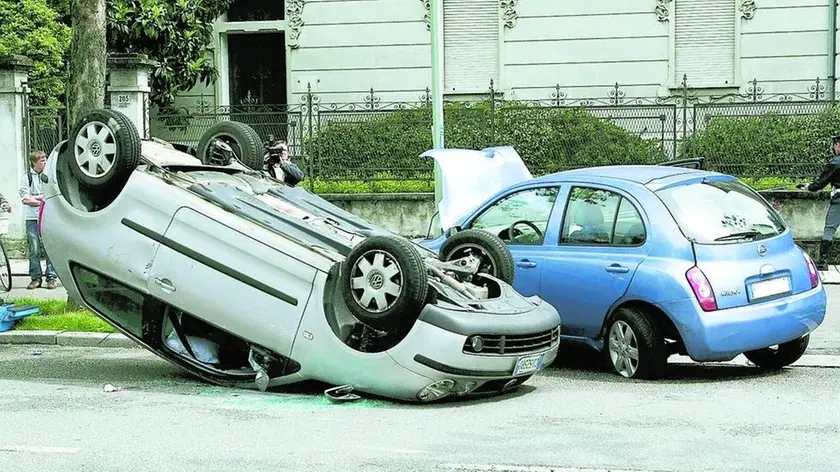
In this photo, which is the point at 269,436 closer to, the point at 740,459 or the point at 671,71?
the point at 740,459

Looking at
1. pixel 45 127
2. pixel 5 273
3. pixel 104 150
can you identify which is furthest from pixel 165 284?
pixel 45 127

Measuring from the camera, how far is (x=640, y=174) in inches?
386

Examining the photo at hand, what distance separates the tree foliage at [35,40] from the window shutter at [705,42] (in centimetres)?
1140

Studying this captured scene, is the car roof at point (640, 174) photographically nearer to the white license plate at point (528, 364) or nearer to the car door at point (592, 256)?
the car door at point (592, 256)

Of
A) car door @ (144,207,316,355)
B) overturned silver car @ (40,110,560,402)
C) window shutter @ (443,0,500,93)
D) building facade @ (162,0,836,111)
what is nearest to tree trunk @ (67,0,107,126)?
overturned silver car @ (40,110,560,402)

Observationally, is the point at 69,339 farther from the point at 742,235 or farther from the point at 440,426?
the point at 742,235

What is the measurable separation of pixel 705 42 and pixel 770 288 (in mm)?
15681

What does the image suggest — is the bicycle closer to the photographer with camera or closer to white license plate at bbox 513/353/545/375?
the photographer with camera

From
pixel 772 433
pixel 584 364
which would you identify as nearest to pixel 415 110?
pixel 584 364

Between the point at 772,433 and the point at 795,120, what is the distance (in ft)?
38.5

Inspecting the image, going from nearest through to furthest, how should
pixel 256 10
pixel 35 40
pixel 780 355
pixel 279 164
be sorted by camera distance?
pixel 780 355 < pixel 279 164 < pixel 35 40 < pixel 256 10

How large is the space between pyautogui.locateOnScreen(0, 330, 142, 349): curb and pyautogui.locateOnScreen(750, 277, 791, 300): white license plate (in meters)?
5.45

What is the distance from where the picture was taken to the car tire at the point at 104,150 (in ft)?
29.8

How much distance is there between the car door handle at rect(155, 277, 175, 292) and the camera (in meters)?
8.85
